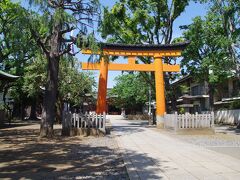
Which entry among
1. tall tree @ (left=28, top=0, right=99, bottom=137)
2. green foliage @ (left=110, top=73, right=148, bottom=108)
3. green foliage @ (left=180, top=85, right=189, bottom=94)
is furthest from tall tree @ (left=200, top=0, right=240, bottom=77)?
green foliage @ (left=110, top=73, right=148, bottom=108)

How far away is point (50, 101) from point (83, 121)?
9.18ft

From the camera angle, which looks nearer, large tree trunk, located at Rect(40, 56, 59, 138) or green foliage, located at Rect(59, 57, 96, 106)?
large tree trunk, located at Rect(40, 56, 59, 138)

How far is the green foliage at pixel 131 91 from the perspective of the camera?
5981 centimetres

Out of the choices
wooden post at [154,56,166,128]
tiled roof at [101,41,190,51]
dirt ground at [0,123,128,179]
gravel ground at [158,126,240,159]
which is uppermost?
tiled roof at [101,41,190,51]

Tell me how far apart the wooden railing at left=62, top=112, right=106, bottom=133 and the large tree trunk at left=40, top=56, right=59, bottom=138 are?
1.95 metres

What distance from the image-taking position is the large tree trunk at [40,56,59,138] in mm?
17875

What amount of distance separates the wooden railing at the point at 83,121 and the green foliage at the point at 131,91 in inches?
1450

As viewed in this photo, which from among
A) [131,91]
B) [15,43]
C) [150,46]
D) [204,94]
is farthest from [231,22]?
[131,91]

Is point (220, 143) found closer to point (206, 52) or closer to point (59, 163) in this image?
point (59, 163)

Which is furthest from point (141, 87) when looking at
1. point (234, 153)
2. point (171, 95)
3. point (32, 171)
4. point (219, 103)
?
point (32, 171)

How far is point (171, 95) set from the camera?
1352 inches

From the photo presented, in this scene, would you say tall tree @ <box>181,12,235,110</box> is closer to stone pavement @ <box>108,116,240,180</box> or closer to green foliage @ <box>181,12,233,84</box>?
green foliage @ <box>181,12,233,84</box>

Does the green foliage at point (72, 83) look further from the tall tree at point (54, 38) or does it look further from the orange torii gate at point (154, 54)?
the tall tree at point (54, 38)

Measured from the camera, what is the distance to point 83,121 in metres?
20.4
